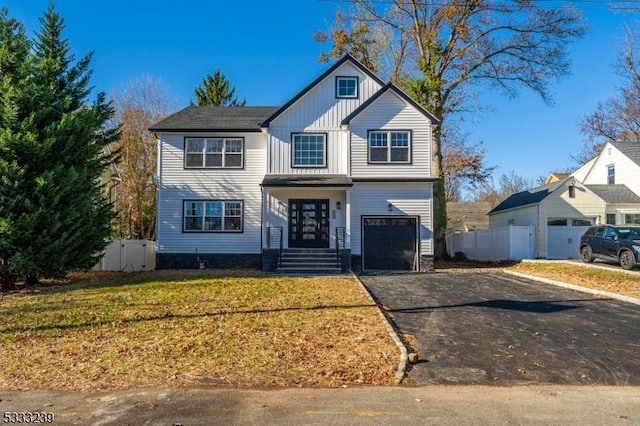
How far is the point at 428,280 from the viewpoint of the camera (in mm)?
15875

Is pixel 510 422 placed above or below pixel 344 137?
below

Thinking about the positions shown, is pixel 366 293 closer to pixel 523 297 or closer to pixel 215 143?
pixel 523 297

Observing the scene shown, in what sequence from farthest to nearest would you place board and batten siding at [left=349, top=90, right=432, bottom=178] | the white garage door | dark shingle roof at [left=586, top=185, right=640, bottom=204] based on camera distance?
1. dark shingle roof at [left=586, top=185, right=640, bottom=204]
2. the white garage door
3. board and batten siding at [left=349, top=90, right=432, bottom=178]

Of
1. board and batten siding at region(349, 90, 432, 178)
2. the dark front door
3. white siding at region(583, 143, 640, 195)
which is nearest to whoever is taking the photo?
board and batten siding at region(349, 90, 432, 178)

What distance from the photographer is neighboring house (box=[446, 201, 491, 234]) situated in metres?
40.9

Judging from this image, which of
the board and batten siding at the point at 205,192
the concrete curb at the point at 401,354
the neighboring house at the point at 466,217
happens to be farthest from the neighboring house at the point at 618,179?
the concrete curb at the point at 401,354

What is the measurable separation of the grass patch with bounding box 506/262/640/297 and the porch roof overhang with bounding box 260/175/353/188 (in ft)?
25.4

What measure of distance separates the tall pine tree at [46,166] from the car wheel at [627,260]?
18.2m

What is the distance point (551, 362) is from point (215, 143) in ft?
55.2

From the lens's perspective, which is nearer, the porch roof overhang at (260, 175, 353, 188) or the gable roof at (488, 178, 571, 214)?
the porch roof overhang at (260, 175, 353, 188)

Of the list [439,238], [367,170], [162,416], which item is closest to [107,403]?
[162,416]

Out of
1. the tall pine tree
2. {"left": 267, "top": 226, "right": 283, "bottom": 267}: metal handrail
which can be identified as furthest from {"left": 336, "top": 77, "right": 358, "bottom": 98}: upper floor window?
the tall pine tree

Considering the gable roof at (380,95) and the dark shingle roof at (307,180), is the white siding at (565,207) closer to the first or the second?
the gable roof at (380,95)

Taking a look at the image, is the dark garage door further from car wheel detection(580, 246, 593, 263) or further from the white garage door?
the white garage door
